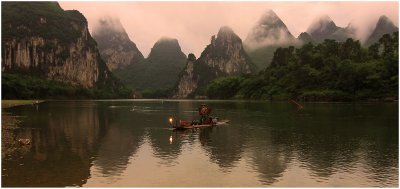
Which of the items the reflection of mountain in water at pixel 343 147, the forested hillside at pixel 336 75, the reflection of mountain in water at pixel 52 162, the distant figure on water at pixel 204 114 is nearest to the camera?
the reflection of mountain in water at pixel 52 162

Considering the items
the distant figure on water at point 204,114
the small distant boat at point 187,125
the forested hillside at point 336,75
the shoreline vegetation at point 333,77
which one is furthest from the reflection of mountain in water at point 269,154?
the forested hillside at point 336,75

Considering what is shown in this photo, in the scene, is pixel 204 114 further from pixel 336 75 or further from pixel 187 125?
pixel 336 75

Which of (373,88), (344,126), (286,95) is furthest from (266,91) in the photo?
(344,126)

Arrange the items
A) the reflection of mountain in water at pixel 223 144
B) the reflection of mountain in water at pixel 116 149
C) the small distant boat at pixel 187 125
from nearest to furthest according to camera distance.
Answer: the reflection of mountain in water at pixel 116 149 → the reflection of mountain in water at pixel 223 144 → the small distant boat at pixel 187 125

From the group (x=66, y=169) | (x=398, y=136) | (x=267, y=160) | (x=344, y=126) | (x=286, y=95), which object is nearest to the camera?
(x=66, y=169)

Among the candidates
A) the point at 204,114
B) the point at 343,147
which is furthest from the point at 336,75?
the point at 343,147

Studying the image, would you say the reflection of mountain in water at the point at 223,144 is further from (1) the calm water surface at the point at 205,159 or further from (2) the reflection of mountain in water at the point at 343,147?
(2) the reflection of mountain in water at the point at 343,147

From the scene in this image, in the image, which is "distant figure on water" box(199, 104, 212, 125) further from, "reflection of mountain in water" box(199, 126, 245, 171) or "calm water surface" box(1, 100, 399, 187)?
"calm water surface" box(1, 100, 399, 187)

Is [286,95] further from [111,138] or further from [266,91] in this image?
[111,138]

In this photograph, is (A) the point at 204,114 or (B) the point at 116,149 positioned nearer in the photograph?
(B) the point at 116,149

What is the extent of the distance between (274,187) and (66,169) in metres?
11.8

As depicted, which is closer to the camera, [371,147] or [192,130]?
[371,147]

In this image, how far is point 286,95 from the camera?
537ft

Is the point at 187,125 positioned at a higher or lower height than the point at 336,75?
lower
